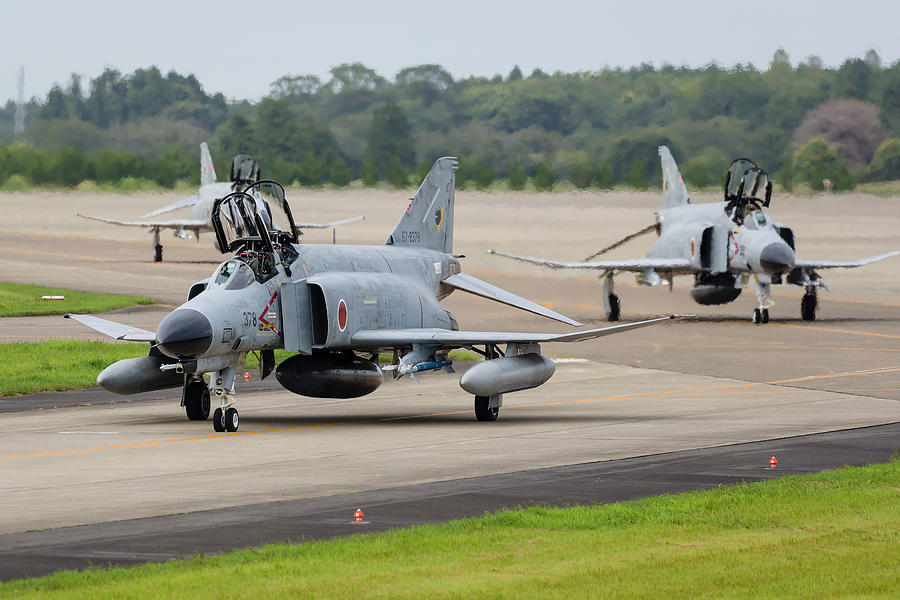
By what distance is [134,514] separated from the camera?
14.1 m

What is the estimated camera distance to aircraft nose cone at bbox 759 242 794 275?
129 feet

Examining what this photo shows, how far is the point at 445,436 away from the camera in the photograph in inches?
819

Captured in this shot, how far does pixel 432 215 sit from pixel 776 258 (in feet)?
48.7

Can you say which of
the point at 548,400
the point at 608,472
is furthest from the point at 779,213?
the point at 608,472

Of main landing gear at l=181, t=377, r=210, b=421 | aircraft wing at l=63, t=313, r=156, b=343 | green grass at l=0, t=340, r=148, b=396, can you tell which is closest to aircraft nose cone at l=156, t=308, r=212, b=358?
main landing gear at l=181, t=377, r=210, b=421

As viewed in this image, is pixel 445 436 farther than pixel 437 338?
No

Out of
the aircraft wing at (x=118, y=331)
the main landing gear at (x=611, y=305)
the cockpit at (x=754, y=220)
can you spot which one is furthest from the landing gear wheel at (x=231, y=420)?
the cockpit at (x=754, y=220)

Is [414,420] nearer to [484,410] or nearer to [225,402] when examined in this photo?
[484,410]

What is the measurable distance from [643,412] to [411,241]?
5.70 metres

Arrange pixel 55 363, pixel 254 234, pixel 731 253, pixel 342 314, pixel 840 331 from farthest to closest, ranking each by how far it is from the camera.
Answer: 1. pixel 731 253
2. pixel 840 331
3. pixel 55 363
4. pixel 254 234
5. pixel 342 314

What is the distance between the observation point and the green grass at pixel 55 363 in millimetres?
27203

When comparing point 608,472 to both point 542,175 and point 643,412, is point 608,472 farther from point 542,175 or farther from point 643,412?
point 542,175

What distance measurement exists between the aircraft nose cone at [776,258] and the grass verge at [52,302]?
744 inches

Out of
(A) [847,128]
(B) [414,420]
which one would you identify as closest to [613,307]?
(B) [414,420]
